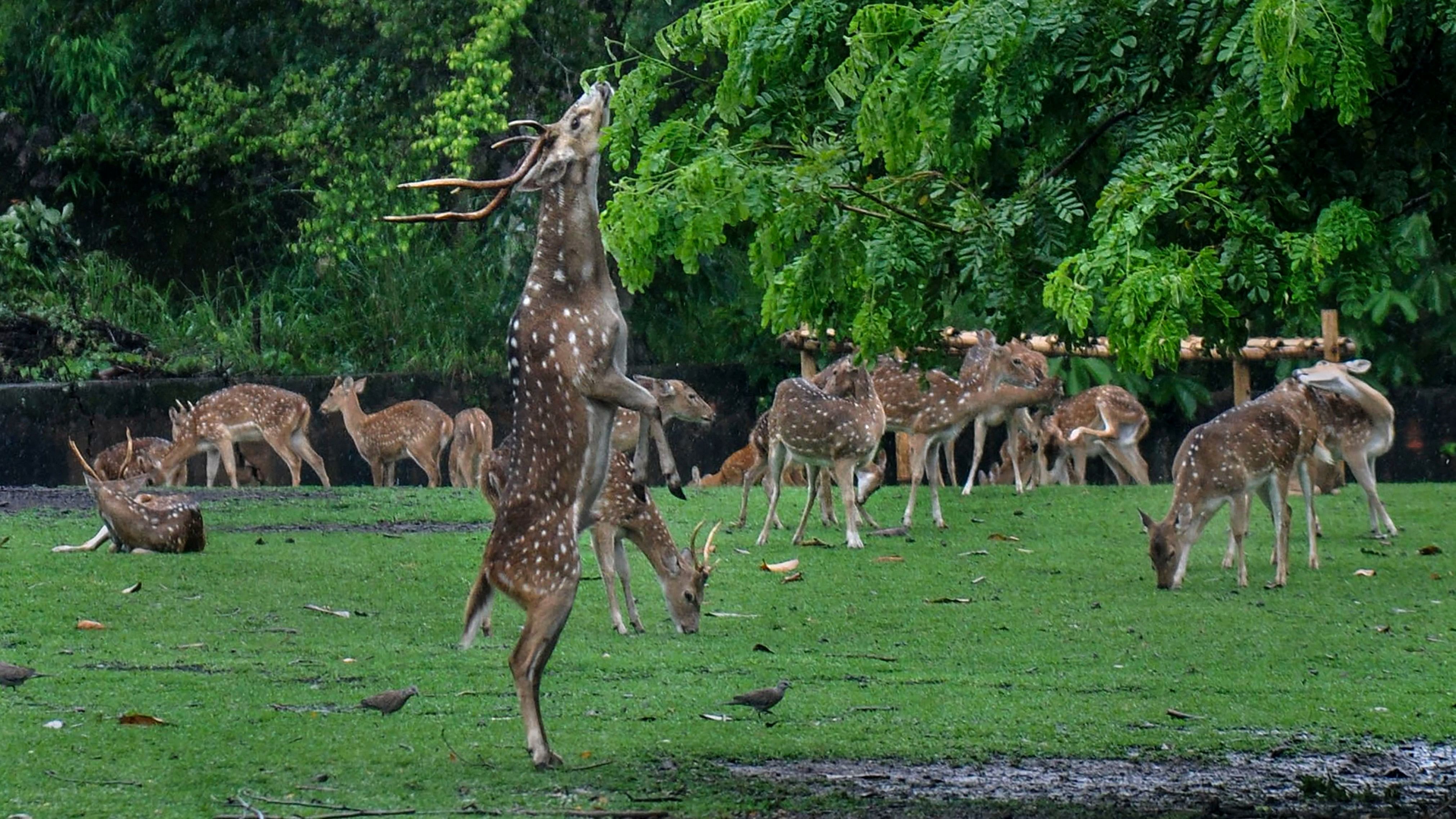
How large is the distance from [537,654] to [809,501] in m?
7.37

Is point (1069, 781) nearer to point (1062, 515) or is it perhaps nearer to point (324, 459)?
point (1062, 515)

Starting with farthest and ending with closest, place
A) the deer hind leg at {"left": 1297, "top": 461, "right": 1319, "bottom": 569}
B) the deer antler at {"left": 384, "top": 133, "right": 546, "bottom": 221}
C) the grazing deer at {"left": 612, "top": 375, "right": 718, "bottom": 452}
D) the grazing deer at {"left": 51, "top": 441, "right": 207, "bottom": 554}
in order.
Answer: the grazing deer at {"left": 612, "top": 375, "right": 718, "bottom": 452} < the deer hind leg at {"left": 1297, "top": 461, "right": 1319, "bottom": 569} < the grazing deer at {"left": 51, "top": 441, "right": 207, "bottom": 554} < the deer antler at {"left": 384, "top": 133, "right": 546, "bottom": 221}

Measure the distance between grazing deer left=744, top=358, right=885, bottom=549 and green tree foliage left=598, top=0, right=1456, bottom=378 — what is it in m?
6.65

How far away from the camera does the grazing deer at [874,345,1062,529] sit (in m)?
15.4

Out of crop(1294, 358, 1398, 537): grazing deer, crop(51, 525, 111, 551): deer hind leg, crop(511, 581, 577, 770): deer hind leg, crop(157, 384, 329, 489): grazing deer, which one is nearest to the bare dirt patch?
crop(511, 581, 577, 770): deer hind leg

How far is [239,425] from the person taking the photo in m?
19.1

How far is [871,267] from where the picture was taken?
6012 mm

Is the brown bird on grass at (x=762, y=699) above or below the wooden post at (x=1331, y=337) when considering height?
below

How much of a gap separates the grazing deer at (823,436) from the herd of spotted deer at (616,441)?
2cm

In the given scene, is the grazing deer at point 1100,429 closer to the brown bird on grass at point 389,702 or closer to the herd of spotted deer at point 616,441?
the herd of spotted deer at point 616,441

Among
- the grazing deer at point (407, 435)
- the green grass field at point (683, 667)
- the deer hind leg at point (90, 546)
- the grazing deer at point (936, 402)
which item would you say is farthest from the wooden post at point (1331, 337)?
the deer hind leg at point (90, 546)

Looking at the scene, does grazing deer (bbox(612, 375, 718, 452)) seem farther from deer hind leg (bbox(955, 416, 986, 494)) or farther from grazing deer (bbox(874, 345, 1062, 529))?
deer hind leg (bbox(955, 416, 986, 494))

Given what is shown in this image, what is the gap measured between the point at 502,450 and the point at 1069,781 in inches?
187

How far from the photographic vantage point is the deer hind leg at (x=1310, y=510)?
40.8 feet
